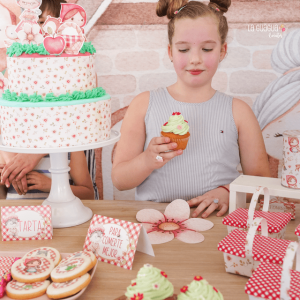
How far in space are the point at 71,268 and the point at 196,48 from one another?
121 cm

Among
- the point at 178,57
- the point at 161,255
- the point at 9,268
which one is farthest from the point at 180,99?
the point at 9,268

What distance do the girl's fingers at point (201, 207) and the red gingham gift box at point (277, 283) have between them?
1.95 feet

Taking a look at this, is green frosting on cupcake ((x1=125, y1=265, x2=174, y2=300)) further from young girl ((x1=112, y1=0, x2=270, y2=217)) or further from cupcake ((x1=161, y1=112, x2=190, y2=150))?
young girl ((x1=112, y1=0, x2=270, y2=217))

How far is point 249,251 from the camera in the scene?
0.98 metres

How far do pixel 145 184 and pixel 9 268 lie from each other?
1.01 meters

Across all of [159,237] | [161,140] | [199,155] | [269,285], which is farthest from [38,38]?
[269,285]

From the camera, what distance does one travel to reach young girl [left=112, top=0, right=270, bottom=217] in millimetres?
1756

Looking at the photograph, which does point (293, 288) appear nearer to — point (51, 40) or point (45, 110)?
point (45, 110)

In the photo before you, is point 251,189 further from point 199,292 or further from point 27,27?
point 27,27

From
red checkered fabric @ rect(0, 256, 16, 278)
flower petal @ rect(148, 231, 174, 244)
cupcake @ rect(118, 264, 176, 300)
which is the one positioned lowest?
flower petal @ rect(148, 231, 174, 244)

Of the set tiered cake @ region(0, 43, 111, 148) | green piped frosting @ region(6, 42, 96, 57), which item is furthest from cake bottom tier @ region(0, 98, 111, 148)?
green piped frosting @ region(6, 42, 96, 57)

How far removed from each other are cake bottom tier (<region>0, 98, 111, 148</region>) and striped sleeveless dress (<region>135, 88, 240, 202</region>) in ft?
2.02

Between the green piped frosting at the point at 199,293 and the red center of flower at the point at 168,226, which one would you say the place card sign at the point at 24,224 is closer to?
the red center of flower at the point at 168,226

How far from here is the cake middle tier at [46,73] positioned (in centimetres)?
131
